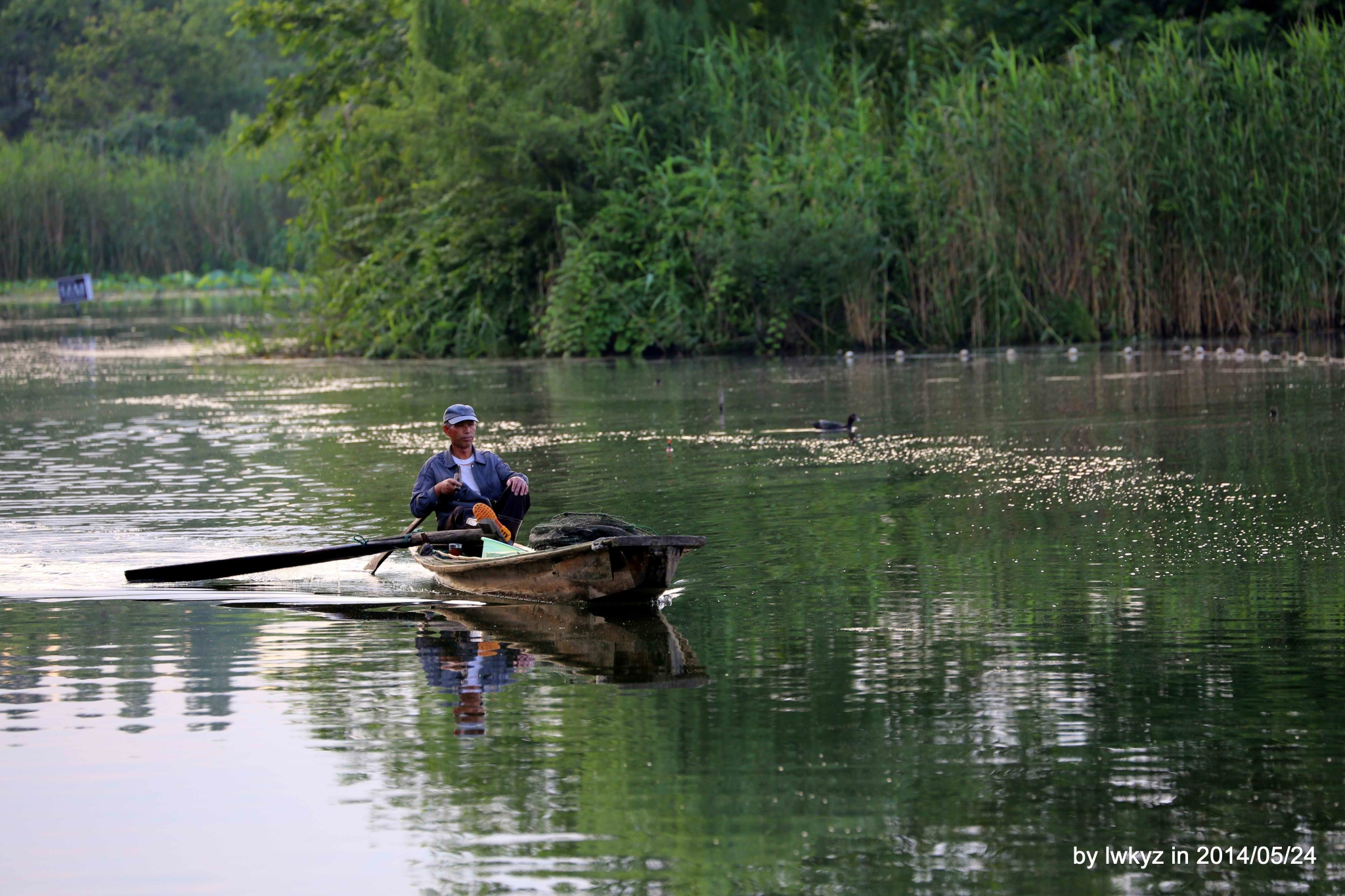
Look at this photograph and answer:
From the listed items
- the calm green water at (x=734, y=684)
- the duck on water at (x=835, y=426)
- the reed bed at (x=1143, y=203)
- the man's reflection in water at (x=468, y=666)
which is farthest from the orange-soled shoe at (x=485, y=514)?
the reed bed at (x=1143, y=203)

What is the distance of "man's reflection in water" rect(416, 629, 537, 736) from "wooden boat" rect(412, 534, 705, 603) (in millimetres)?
533

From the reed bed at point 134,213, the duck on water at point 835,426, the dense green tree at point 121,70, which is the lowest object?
the duck on water at point 835,426

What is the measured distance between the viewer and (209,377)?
28.5 m

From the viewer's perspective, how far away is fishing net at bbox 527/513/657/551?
988 centimetres

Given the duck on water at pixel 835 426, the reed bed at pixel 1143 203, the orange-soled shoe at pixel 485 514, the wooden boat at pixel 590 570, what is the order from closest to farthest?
the wooden boat at pixel 590 570, the orange-soled shoe at pixel 485 514, the duck on water at pixel 835 426, the reed bed at pixel 1143 203

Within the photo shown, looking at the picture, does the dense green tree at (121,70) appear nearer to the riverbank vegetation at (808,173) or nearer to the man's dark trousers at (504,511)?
the riverbank vegetation at (808,173)

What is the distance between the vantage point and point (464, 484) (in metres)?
11.0

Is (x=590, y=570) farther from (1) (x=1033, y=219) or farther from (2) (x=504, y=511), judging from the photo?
(1) (x=1033, y=219)

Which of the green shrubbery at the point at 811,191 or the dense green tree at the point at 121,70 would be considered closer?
the green shrubbery at the point at 811,191

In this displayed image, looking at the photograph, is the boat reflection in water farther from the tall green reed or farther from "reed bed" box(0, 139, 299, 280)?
"reed bed" box(0, 139, 299, 280)

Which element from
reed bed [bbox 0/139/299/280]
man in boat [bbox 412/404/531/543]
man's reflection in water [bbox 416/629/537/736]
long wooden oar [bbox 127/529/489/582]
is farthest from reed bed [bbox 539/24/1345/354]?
reed bed [bbox 0/139/299/280]

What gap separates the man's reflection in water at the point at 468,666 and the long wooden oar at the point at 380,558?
4.78ft

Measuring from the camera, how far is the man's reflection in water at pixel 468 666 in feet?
24.6

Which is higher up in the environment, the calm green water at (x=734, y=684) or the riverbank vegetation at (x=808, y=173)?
the riverbank vegetation at (x=808, y=173)
